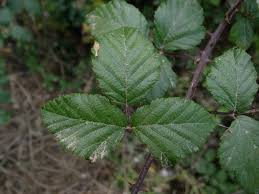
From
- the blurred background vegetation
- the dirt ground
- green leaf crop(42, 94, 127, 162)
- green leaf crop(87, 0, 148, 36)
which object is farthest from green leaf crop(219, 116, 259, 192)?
the dirt ground

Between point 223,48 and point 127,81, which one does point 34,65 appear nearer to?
point 223,48

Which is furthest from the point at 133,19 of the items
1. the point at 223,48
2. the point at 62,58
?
the point at 62,58

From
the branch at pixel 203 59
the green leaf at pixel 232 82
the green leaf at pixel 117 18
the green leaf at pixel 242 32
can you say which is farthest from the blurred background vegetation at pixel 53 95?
the green leaf at pixel 232 82

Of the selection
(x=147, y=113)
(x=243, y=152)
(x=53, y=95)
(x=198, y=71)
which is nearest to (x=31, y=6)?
(x=53, y=95)

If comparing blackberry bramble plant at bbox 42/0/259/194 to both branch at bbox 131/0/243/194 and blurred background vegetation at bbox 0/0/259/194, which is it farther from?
blurred background vegetation at bbox 0/0/259/194

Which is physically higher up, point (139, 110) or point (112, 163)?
point (139, 110)

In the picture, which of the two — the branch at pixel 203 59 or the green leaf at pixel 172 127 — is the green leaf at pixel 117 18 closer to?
the branch at pixel 203 59
